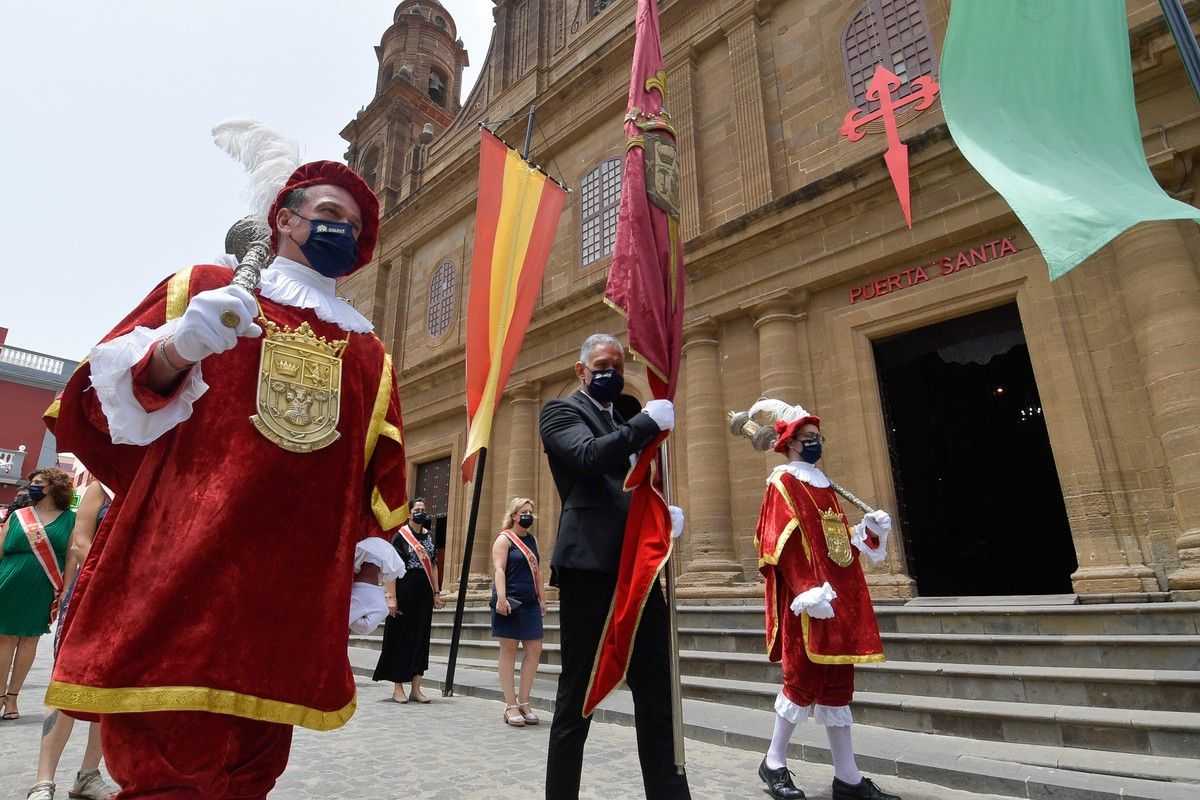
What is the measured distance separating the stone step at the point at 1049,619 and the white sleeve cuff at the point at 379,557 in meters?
6.30

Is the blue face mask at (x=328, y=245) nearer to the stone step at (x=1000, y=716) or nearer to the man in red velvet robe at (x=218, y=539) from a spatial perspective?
the man in red velvet robe at (x=218, y=539)

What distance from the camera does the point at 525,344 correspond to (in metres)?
14.0

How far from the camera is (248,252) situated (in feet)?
6.28

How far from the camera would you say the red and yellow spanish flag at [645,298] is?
92.9 inches

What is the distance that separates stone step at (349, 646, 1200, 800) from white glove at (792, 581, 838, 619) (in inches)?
44.0

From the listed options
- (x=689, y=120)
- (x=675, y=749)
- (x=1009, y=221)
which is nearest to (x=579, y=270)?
(x=689, y=120)

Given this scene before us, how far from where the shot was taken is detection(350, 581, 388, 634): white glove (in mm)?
1898

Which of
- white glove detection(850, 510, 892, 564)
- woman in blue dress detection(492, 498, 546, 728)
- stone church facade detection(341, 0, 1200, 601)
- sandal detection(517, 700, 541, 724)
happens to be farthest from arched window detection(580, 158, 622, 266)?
white glove detection(850, 510, 892, 564)

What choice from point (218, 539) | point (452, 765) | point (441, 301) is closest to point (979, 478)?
point (452, 765)

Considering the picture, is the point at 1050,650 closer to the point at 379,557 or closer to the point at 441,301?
the point at 379,557

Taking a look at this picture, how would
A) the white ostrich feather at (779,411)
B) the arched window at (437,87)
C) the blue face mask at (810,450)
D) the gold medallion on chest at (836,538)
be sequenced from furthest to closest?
the arched window at (437,87), the white ostrich feather at (779,411), the blue face mask at (810,450), the gold medallion on chest at (836,538)

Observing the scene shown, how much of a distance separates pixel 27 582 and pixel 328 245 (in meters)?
5.30

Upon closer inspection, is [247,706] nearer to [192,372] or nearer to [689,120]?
[192,372]

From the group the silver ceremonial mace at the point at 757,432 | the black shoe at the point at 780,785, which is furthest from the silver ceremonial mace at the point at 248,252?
the black shoe at the point at 780,785
